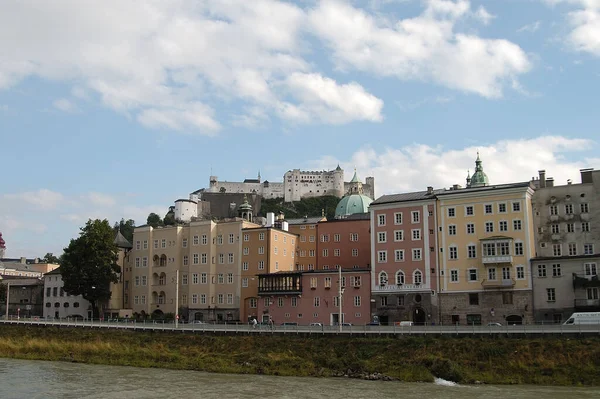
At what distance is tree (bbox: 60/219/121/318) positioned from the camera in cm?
8950

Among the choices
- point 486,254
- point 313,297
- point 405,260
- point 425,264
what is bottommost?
point 313,297

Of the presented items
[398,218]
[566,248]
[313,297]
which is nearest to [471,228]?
[398,218]

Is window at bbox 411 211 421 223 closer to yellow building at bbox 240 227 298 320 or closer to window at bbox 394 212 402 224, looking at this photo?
window at bbox 394 212 402 224

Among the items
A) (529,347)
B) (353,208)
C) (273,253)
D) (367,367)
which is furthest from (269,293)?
(353,208)

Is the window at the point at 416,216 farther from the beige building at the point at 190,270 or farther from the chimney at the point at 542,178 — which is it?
the beige building at the point at 190,270

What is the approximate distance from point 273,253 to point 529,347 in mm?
44814

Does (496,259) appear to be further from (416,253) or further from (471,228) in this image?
(416,253)

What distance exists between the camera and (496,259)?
68.8 meters

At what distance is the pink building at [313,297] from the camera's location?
251ft

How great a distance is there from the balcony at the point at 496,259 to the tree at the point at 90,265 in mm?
51316

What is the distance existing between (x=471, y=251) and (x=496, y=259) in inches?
124

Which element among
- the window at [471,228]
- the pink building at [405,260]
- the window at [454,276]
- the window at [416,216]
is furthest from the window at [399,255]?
the window at [471,228]

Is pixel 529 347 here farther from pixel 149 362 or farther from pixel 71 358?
pixel 71 358

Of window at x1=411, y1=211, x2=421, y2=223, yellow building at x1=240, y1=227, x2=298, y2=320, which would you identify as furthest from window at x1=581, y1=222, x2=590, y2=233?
yellow building at x1=240, y1=227, x2=298, y2=320
